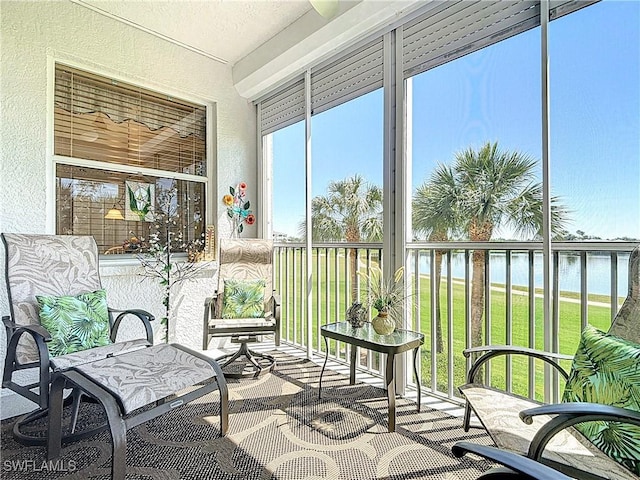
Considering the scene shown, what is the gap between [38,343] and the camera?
188 centimetres

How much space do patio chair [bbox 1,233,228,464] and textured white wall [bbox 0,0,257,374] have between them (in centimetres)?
33

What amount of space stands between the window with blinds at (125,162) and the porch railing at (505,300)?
1841 millimetres

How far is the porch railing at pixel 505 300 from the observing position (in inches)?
74.3

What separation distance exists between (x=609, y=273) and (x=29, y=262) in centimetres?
357

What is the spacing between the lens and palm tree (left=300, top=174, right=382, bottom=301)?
2.93 m

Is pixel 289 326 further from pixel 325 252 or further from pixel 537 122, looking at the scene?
pixel 537 122

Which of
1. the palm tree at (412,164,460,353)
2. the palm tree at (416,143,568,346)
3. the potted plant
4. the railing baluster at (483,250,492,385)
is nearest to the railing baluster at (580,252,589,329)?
the palm tree at (416,143,568,346)

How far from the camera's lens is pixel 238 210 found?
381 cm

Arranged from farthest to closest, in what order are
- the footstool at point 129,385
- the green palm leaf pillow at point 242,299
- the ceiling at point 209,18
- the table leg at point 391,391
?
1. the green palm leaf pillow at point 242,299
2. the ceiling at point 209,18
3. the table leg at point 391,391
4. the footstool at point 129,385

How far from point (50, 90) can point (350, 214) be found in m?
2.64

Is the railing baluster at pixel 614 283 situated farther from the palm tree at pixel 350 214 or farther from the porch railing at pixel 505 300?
the palm tree at pixel 350 214

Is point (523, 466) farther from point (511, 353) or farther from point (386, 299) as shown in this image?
point (386, 299)

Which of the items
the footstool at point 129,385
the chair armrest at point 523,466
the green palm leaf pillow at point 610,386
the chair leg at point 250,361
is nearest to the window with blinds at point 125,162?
the chair leg at point 250,361

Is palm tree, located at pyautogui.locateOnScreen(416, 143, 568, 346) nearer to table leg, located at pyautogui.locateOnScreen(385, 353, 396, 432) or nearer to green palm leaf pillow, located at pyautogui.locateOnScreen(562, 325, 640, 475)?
table leg, located at pyautogui.locateOnScreen(385, 353, 396, 432)
